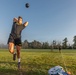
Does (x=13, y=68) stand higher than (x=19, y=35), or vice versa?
(x=19, y=35)

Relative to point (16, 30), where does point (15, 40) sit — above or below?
below

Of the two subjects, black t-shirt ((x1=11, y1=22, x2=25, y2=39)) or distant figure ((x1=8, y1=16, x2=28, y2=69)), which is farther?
black t-shirt ((x1=11, y1=22, x2=25, y2=39))

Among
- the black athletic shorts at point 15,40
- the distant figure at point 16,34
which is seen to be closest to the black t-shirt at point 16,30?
the distant figure at point 16,34

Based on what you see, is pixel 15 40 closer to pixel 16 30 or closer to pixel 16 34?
pixel 16 34

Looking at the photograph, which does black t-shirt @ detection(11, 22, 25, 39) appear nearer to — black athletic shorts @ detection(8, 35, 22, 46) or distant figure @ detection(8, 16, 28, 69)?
distant figure @ detection(8, 16, 28, 69)

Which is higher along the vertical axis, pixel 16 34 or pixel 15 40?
pixel 16 34

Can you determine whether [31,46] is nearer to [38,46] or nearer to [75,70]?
[38,46]

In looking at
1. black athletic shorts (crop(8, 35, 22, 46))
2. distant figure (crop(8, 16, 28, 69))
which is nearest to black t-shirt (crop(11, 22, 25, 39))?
distant figure (crop(8, 16, 28, 69))

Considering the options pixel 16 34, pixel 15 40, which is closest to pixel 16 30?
pixel 16 34

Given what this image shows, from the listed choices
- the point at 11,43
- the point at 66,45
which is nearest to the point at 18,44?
the point at 11,43

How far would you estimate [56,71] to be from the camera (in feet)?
32.3

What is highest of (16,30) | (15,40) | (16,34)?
(16,30)

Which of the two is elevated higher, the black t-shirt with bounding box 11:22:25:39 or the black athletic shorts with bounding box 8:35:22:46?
the black t-shirt with bounding box 11:22:25:39

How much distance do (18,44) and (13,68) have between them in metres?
2.19
